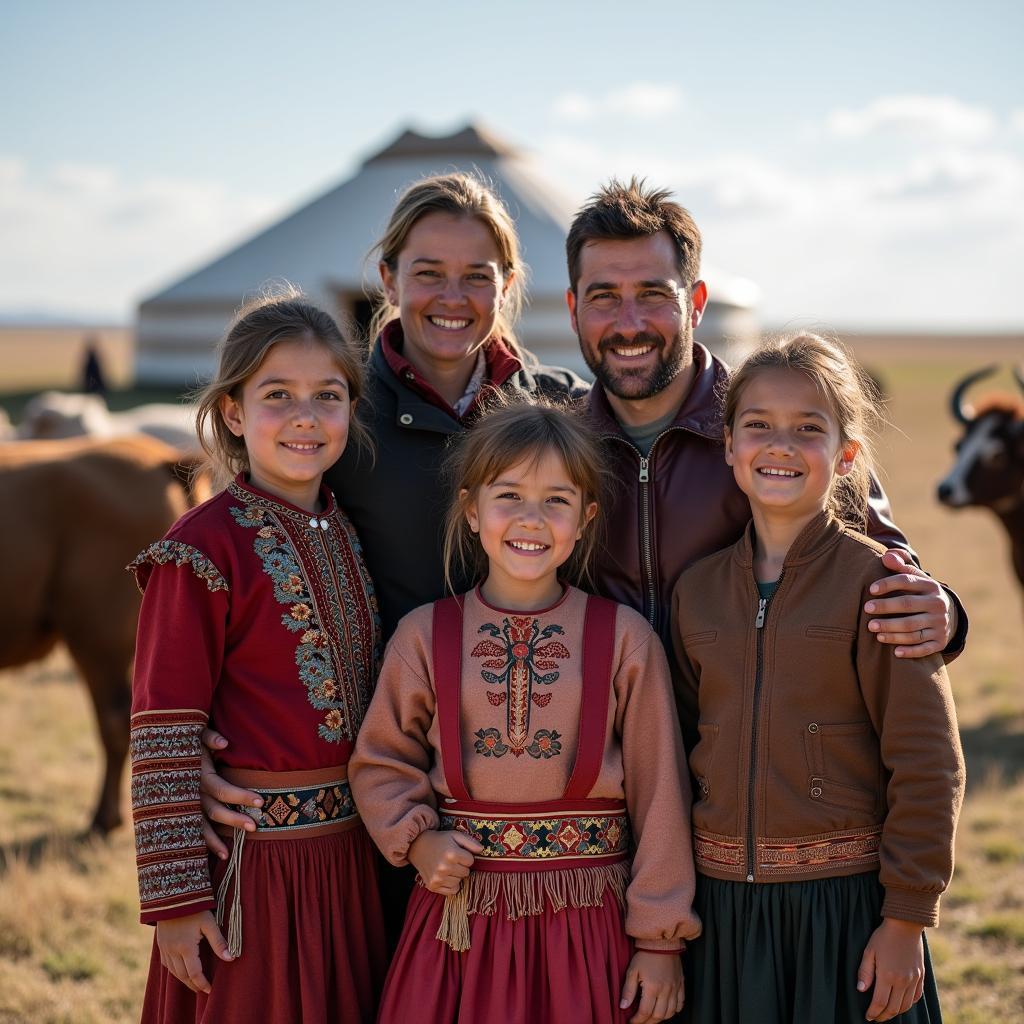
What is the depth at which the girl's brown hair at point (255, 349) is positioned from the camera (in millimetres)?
2264

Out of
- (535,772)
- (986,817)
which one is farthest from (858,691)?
(986,817)

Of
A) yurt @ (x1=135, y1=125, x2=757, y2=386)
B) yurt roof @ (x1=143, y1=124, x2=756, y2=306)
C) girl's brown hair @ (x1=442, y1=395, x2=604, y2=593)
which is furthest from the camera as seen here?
yurt roof @ (x1=143, y1=124, x2=756, y2=306)

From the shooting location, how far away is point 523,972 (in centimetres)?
200

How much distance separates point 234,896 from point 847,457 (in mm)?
1405

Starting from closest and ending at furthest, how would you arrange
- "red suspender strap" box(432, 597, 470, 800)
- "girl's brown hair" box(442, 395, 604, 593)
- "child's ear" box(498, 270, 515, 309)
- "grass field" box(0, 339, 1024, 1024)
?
"red suspender strap" box(432, 597, 470, 800) < "girl's brown hair" box(442, 395, 604, 593) < "child's ear" box(498, 270, 515, 309) < "grass field" box(0, 339, 1024, 1024)

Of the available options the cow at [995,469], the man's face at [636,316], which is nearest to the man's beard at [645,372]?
the man's face at [636,316]

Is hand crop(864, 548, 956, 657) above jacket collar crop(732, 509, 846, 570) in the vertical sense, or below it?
below

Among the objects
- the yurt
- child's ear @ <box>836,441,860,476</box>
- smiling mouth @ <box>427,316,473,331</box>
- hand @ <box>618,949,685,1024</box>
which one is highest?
the yurt

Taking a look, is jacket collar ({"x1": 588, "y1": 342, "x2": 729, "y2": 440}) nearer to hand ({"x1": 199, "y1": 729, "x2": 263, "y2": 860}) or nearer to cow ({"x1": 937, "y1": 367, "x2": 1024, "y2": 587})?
hand ({"x1": 199, "y1": 729, "x2": 263, "y2": 860})

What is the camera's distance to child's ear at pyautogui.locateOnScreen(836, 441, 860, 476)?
2215 millimetres

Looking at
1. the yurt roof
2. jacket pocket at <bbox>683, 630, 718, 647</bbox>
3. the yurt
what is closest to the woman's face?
jacket pocket at <bbox>683, 630, 718, 647</bbox>

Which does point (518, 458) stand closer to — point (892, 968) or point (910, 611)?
point (910, 611)

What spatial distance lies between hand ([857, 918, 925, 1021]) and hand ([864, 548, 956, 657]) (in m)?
0.47

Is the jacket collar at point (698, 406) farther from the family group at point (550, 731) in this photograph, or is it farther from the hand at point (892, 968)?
the hand at point (892, 968)
